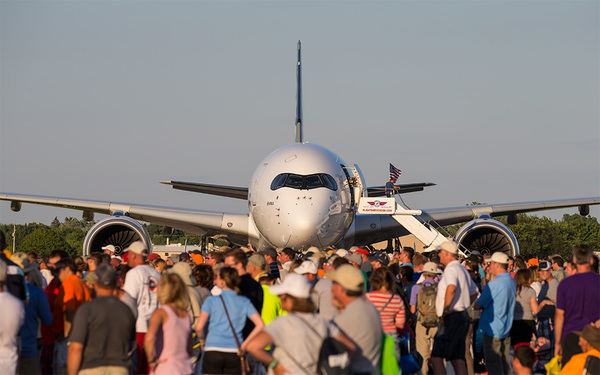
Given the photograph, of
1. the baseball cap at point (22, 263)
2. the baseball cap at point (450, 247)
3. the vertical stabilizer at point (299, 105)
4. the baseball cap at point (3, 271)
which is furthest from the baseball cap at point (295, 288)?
the vertical stabilizer at point (299, 105)

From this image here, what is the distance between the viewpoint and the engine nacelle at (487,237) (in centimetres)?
2139

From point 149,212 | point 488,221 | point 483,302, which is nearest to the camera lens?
point 483,302

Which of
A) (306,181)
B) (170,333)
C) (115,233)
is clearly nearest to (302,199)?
(306,181)

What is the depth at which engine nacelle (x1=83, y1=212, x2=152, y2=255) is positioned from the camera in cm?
2092

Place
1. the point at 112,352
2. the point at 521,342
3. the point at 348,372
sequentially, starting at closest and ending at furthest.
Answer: the point at 348,372, the point at 112,352, the point at 521,342

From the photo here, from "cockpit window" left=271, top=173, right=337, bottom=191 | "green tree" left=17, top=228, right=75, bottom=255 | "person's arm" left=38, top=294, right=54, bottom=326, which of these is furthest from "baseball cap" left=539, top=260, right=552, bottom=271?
"green tree" left=17, top=228, right=75, bottom=255

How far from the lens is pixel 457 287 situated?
948 cm

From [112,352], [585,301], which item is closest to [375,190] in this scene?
[585,301]

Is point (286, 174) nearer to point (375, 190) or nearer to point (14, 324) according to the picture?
point (375, 190)

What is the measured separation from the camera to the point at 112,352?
259 inches

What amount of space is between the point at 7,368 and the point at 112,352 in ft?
3.12

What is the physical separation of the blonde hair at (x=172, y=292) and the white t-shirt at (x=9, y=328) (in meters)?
1.17

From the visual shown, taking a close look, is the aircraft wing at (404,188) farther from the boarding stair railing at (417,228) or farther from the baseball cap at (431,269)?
the baseball cap at (431,269)

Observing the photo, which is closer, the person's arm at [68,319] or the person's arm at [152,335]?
the person's arm at [152,335]
